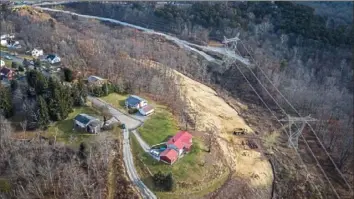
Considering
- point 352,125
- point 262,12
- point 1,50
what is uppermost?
point 262,12

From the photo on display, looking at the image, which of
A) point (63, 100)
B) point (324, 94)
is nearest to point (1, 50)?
point (63, 100)

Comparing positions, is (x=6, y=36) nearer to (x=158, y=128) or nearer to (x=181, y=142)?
(x=158, y=128)

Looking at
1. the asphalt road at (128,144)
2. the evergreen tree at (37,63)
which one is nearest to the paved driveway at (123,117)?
the asphalt road at (128,144)

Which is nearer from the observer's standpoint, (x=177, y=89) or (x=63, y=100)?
(x=63, y=100)

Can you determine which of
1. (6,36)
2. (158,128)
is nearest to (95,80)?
(158,128)

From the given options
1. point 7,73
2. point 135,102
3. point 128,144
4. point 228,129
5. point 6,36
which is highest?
point 6,36

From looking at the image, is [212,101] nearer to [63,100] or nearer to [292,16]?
[63,100]

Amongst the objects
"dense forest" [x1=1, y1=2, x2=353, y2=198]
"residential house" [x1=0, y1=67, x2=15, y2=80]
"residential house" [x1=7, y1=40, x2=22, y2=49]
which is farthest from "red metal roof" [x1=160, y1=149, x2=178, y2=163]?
"residential house" [x1=7, y1=40, x2=22, y2=49]
